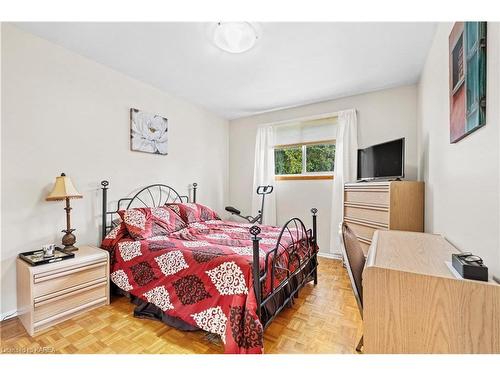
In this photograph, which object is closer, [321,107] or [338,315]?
[338,315]

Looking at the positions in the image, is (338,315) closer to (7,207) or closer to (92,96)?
(7,207)

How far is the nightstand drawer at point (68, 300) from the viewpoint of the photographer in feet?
5.82

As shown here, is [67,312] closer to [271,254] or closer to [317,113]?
[271,254]

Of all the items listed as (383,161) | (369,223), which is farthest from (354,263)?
(383,161)

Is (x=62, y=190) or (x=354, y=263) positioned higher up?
(x=62, y=190)

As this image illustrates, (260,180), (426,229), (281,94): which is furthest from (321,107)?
(426,229)

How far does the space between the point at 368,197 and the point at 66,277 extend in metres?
3.11

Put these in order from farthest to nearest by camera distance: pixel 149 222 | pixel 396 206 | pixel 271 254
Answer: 1. pixel 149 222
2. pixel 396 206
3. pixel 271 254

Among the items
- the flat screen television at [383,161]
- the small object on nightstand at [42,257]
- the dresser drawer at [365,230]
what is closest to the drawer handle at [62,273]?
the small object on nightstand at [42,257]

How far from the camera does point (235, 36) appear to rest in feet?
6.35

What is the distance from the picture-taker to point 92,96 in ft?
8.20

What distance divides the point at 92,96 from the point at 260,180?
8.89ft
